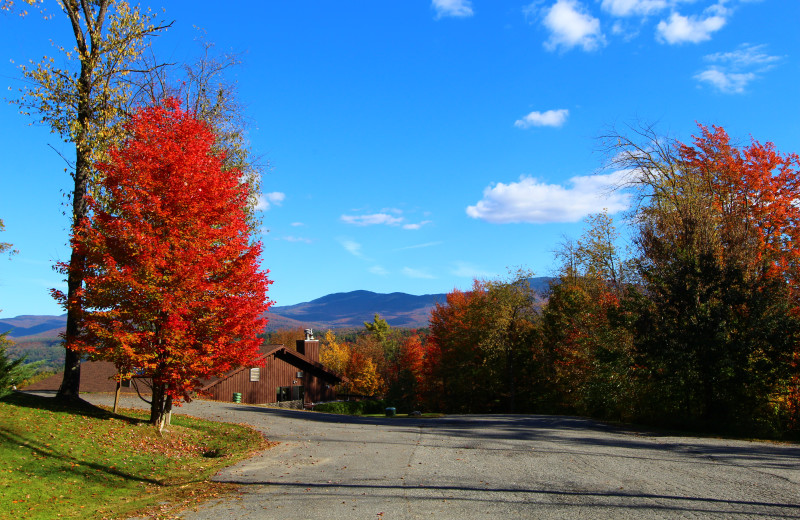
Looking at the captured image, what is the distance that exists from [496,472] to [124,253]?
10.8 m

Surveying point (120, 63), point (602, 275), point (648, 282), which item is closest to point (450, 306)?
point (602, 275)

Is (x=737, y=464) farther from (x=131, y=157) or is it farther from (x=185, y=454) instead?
(x=131, y=157)

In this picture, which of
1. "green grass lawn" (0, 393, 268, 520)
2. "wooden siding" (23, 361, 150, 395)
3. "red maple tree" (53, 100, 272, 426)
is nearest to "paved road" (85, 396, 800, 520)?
"green grass lawn" (0, 393, 268, 520)

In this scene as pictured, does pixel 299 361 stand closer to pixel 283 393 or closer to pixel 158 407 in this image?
pixel 283 393

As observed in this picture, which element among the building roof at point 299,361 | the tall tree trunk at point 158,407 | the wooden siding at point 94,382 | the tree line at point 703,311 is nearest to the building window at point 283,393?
the building roof at point 299,361

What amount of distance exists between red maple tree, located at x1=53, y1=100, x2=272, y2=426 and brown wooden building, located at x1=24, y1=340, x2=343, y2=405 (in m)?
21.6

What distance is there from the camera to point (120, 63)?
16672 mm

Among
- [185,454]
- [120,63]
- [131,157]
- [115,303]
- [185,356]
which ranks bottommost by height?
[185,454]

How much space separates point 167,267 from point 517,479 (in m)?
9.77

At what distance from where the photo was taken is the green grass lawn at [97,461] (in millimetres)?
8719

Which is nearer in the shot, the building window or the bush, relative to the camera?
the bush

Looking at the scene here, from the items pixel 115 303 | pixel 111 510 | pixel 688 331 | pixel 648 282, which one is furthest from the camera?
pixel 648 282

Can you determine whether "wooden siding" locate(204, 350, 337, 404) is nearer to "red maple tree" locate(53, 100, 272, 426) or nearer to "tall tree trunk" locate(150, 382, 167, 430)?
"tall tree trunk" locate(150, 382, 167, 430)

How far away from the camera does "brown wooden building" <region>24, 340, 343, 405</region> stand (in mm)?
36569
